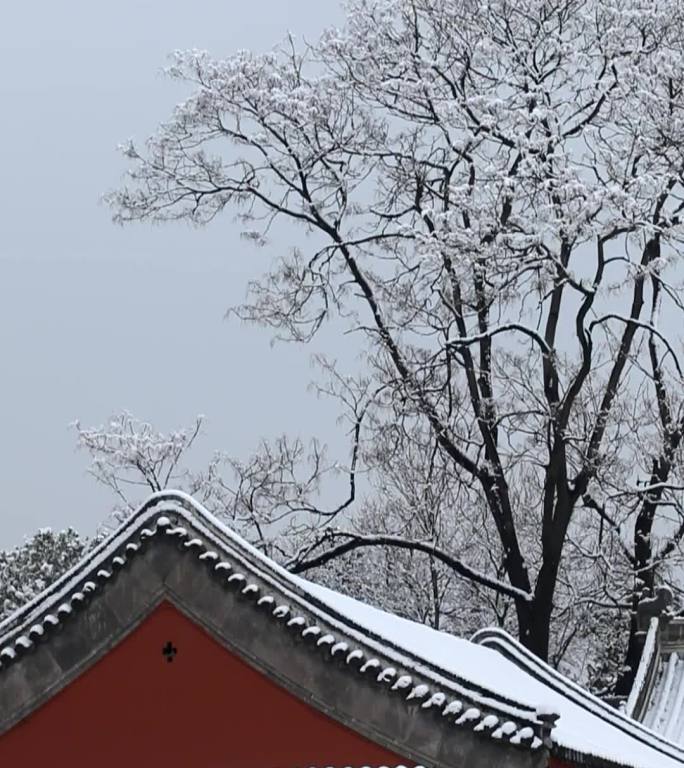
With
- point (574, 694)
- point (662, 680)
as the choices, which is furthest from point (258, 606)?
point (662, 680)

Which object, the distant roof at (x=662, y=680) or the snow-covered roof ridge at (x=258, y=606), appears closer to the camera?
the snow-covered roof ridge at (x=258, y=606)

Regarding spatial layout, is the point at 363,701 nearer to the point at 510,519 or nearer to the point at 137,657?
the point at 137,657

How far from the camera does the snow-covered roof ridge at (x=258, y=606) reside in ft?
38.0

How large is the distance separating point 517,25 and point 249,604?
52.4 ft

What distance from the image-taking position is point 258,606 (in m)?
12.0

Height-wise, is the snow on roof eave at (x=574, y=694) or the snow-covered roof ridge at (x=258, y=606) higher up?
the snow on roof eave at (x=574, y=694)

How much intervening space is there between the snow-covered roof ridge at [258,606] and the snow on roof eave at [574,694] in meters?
5.44

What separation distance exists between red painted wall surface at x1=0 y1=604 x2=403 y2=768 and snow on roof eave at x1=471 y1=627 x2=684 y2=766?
587 centimetres

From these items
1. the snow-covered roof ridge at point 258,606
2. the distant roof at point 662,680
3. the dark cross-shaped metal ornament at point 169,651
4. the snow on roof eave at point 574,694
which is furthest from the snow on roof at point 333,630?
the distant roof at point 662,680

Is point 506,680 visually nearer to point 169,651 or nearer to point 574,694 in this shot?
point 574,694

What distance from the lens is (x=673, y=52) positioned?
25.1 metres

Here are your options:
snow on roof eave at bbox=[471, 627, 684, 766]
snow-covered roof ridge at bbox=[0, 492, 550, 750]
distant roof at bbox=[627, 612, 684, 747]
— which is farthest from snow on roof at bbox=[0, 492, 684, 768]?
distant roof at bbox=[627, 612, 684, 747]

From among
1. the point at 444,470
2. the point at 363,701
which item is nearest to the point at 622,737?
the point at 363,701

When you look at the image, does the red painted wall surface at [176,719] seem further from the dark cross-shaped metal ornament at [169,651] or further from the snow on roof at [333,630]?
the snow on roof at [333,630]
